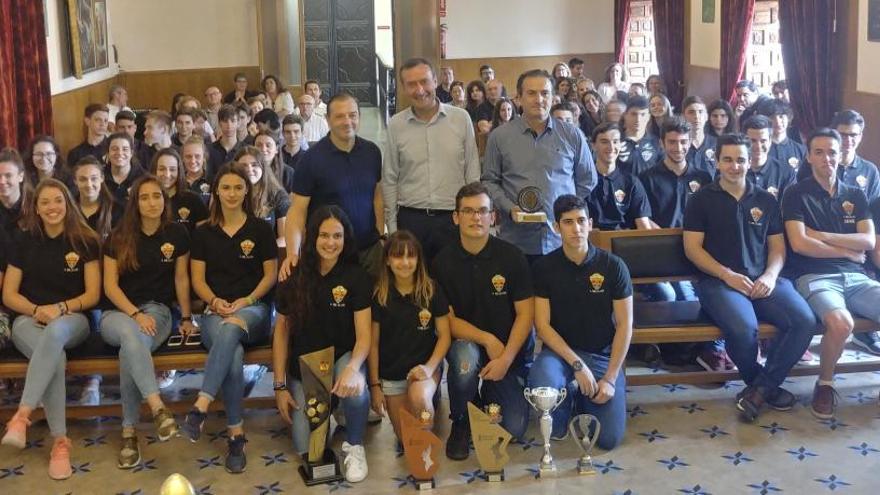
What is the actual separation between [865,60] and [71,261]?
259 inches

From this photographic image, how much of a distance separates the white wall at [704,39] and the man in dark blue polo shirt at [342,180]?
27.0 ft

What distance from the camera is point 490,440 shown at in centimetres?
412

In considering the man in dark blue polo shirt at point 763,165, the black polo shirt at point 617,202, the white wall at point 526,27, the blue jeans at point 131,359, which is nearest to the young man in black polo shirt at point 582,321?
the black polo shirt at point 617,202

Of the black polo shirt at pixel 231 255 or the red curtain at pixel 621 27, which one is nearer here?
the black polo shirt at pixel 231 255

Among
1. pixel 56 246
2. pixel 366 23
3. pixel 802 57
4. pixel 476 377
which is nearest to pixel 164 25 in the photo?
pixel 366 23

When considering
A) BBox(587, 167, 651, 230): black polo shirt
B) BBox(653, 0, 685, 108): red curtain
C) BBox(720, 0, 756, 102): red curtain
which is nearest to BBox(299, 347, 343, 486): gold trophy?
BBox(587, 167, 651, 230): black polo shirt

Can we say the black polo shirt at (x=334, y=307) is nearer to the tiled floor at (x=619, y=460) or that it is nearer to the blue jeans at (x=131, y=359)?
the tiled floor at (x=619, y=460)

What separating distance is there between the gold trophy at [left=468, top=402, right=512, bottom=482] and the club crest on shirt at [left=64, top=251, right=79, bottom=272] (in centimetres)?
209

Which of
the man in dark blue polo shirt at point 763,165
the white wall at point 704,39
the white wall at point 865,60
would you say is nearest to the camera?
the man in dark blue polo shirt at point 763,165

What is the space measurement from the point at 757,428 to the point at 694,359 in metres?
0.94

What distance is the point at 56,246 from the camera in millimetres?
4801

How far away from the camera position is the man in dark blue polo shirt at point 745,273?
4.75 m

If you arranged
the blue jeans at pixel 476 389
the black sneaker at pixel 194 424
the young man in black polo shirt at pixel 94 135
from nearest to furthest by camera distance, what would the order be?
the black sneaker at pixel 194 424 → the blue jeans at pixel 476 389 → the young man in black polo shirt at pixel 94 135

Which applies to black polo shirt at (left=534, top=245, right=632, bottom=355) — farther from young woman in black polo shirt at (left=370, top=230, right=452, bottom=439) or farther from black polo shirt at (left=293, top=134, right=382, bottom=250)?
black polo shirt at (left=293, top=134, right=382, bottom=250)
